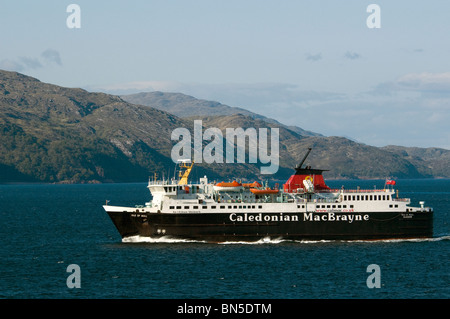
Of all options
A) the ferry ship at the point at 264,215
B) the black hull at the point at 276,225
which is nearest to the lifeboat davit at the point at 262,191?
the ferry ship at the point at 264,215

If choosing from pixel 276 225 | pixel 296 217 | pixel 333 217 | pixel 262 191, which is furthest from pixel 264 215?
pixel 333 217

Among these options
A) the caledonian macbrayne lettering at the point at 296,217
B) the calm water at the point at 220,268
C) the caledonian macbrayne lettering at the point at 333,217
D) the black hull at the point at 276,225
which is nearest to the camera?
the calm water at the point at 220,268

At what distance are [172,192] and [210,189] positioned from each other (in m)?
4.25

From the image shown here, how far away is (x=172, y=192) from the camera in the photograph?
73.8m

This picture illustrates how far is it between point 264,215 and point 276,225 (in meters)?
1.70

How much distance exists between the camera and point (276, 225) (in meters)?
73.6

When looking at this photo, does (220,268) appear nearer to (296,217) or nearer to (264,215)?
(264,215)

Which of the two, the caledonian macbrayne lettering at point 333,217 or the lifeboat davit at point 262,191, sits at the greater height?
the lifeboat davit at point 262,191

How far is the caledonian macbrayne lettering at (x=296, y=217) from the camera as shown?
73062mm

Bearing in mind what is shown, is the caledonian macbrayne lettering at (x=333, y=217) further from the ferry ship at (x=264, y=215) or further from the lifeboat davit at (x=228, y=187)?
the lifeboat davit at (x=228, y=187)

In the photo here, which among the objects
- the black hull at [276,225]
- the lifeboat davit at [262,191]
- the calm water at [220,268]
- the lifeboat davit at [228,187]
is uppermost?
the lifeboat davit at [228,187]
